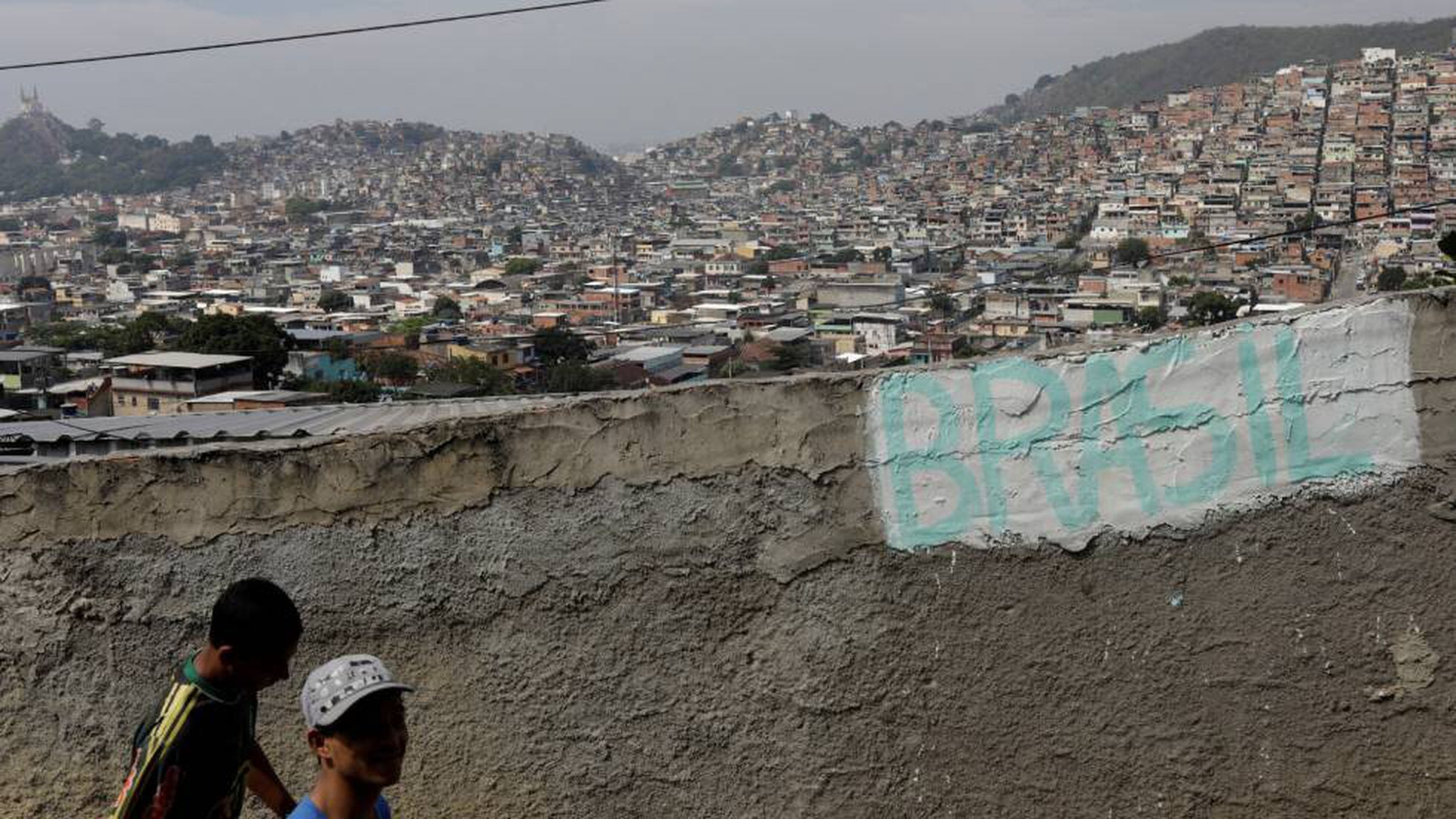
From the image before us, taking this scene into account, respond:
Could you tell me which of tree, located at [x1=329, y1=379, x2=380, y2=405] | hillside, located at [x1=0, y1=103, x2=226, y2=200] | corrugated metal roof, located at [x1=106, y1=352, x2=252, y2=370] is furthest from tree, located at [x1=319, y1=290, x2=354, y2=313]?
hillside, located at [x1=0, y1=103, x2=226, y2=200]

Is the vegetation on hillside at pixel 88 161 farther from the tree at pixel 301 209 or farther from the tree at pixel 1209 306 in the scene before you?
the tree at pixel 1209 306

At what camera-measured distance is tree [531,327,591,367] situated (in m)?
41.0

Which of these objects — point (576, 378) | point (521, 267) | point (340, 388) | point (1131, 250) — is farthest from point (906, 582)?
point (521, 267)

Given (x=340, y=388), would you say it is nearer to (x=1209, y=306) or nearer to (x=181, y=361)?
(x=181, y=361)

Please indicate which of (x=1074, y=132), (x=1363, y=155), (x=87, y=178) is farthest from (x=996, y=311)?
(x=87, y=178)

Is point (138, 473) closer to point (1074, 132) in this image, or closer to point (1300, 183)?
point (1300, 183)

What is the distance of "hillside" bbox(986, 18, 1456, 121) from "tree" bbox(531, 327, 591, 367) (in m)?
108

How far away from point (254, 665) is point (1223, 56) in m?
155

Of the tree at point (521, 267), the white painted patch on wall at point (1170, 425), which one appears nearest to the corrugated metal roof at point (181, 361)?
the white painted patch on wall at point (1170, 425)

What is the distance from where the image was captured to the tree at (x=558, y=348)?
41.0 metres

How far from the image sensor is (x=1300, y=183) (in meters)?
82.2

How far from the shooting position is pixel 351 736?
4.39 ft

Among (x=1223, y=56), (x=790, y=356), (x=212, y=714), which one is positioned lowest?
(x=790, y=356)

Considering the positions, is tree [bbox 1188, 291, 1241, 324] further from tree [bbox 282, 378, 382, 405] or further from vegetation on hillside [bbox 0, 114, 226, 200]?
vegetation on hillside [bbox 0, 114, 226, 200]
